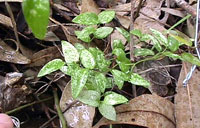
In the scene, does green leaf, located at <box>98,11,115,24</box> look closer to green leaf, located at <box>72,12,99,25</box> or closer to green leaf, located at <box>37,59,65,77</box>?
green leaf, located at <box>72,12,99,25</box>

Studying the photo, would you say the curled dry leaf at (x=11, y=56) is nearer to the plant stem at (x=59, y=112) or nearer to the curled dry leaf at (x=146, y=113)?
the plant stem at (x=59, y=112)

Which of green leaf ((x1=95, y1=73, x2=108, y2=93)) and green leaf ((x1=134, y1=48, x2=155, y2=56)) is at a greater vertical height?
green leaf ((x1=134, y1=48, x2=155, y2=56))

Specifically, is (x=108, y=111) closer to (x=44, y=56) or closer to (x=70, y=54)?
(x=70, y=54)

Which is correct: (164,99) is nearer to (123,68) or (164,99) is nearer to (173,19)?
(123,68)

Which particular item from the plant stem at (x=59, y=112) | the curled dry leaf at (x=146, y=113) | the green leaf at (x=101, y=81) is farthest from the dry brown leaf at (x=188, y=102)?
the plant stem at (x=59, y=112)

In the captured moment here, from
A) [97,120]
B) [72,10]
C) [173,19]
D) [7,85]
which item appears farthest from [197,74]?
[7,85]

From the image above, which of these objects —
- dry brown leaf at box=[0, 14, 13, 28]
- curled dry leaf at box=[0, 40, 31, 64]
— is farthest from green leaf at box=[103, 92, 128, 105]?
dry brown leaf at box=[0, 14, 13, 28]
